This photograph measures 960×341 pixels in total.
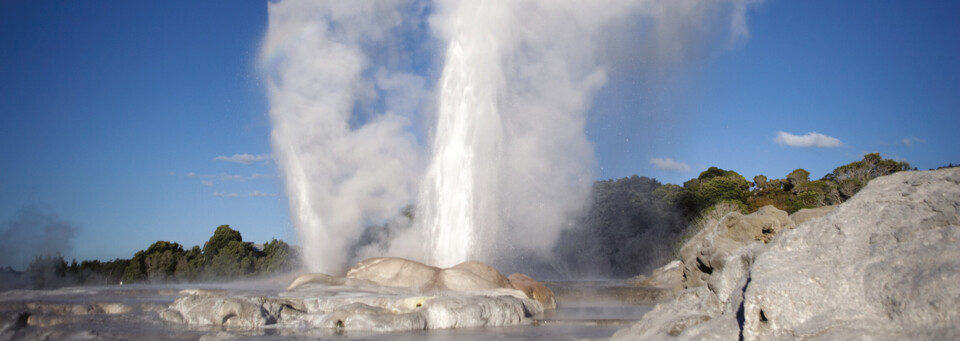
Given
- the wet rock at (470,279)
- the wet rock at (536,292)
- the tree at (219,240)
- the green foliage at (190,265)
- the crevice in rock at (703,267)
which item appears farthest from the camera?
the tree at (219,240)

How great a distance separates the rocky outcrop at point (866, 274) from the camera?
12.8ft

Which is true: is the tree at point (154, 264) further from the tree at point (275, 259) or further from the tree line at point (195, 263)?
the tree at point (275, 259)

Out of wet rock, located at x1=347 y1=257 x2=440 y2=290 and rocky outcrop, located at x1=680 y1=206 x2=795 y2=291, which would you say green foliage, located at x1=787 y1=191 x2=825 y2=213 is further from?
wet rock, located at x1=347 y1=257 x2=440 y2=290

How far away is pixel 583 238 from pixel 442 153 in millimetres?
29483

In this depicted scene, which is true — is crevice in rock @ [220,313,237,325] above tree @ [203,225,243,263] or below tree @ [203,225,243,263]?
below

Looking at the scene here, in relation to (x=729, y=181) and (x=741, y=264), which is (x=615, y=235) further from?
(x=741, y=264)

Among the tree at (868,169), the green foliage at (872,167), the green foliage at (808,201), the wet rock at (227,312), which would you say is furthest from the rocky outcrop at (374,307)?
the green foliage at (872,167)

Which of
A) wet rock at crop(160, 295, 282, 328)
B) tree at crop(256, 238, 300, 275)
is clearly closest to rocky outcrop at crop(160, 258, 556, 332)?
wet rock at crop(160, 295, 282, 328)

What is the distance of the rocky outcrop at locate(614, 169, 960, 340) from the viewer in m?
3.89

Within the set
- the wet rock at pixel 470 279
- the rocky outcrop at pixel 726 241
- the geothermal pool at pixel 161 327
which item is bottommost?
the geothermal pool at pixel 161 327

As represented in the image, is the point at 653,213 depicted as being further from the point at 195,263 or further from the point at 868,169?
the point at 195,263

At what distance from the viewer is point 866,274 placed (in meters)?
4.48

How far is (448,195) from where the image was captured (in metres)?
22.9

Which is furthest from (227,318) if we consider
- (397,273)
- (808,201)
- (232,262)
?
(808,201)
